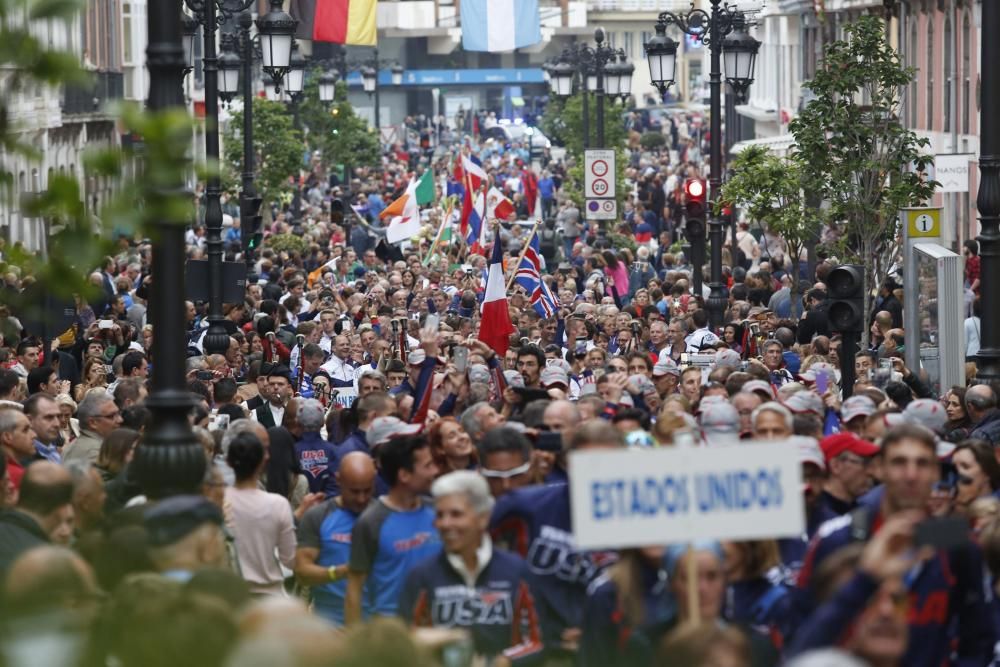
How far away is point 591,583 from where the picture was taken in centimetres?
777

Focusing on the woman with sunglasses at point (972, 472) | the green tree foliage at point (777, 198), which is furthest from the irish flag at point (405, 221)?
the woman with sunglasses at point (972, 472)

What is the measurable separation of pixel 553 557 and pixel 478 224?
23810 mm

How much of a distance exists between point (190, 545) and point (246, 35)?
77.6 feet

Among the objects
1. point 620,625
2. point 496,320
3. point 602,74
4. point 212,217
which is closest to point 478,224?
point 212,217

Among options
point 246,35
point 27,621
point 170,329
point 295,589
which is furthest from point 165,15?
point 246,35

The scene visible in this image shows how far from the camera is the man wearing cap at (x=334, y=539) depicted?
9930 mm

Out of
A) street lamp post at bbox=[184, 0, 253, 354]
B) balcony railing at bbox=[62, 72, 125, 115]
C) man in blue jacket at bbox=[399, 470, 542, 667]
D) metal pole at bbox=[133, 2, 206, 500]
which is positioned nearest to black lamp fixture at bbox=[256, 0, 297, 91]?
street lamp post at bbox=[184, 0, 253, 354]

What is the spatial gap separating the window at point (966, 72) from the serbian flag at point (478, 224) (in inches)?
390

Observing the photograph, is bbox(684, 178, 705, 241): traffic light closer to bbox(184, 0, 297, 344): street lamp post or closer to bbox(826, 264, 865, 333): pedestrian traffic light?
bbox(184, 0, 297, 344): street lamp post

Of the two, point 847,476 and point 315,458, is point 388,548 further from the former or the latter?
point 315,458

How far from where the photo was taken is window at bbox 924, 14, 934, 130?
41.7 metres

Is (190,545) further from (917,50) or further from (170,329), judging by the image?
(917,50)

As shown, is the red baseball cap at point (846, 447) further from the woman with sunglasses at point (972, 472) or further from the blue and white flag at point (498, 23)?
the blue and white flag at point (498, 23)

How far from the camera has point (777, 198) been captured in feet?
78.6
